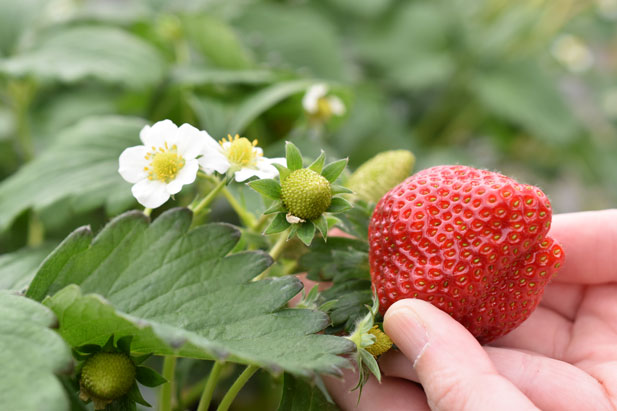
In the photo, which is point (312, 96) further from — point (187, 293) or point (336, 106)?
point (187, 293)

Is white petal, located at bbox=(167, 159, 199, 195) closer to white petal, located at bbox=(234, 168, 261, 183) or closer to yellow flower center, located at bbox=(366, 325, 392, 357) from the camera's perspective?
white petal, located at bbox=(234, 168, 261, 183)

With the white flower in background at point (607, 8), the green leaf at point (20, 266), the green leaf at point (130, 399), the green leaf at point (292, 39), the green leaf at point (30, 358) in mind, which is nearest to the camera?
the green leaf at point (30, 358)

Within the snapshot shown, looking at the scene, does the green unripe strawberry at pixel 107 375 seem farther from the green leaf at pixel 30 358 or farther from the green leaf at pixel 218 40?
the green leaf at pixel 218 40

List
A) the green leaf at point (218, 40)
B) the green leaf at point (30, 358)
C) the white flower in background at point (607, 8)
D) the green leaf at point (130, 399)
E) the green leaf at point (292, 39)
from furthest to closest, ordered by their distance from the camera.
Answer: the white flower in background at point (607, 8) → the green leaf at point (292, 39) → the green leaf at point (218, 40) → the green leaf at point (130, 399) → the green leaf at point (30, 358)

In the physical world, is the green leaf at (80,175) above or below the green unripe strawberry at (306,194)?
below

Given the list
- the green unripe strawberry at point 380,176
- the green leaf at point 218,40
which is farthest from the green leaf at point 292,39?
the green unripe strawberry at point 380,176

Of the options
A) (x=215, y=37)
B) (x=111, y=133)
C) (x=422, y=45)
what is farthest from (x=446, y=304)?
(x=422, y=45)
